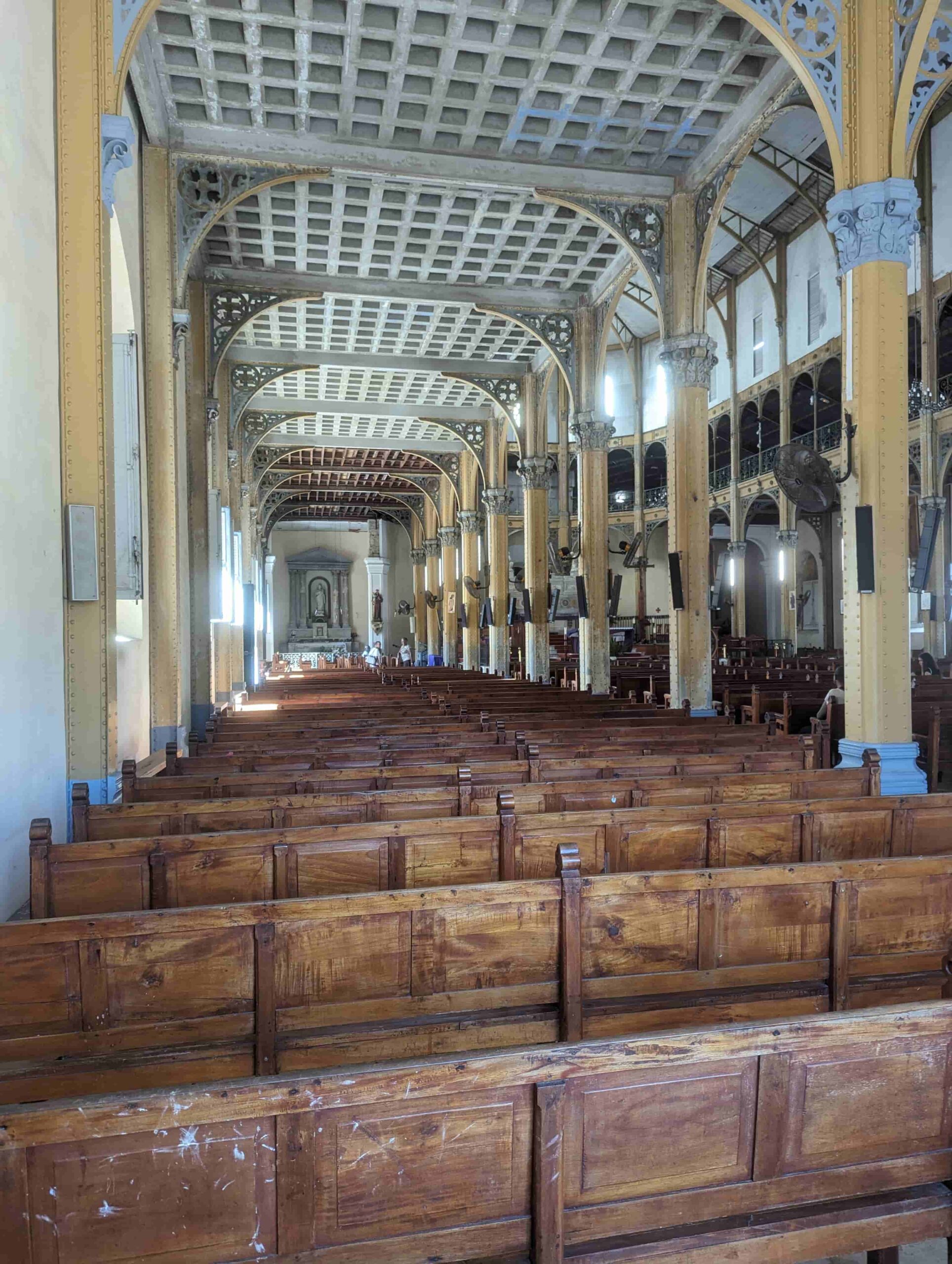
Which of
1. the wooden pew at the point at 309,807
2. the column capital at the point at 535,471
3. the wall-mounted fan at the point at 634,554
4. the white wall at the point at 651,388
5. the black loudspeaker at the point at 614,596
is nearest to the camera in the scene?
the wooden pew at the point at 309,807

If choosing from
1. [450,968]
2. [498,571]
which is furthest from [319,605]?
[450,968]

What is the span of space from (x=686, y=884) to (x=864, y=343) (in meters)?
5.55

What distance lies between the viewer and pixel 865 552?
6766mm

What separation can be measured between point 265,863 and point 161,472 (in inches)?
240

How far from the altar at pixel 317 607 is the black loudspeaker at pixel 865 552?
3403 cm

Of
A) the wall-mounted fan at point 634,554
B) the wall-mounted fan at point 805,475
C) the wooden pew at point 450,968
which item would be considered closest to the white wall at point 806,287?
the wall-mounted fan at point 634,554

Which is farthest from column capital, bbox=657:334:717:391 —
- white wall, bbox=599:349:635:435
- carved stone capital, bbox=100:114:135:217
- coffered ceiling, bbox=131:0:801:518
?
white wall, bbox=599:349:635:435

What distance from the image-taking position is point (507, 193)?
37.3 feet

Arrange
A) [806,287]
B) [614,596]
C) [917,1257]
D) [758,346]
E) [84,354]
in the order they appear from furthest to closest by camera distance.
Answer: [758,346]
[806,287]
[614,596]
[84,354]
[917,1257]

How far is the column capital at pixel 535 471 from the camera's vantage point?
18469mm

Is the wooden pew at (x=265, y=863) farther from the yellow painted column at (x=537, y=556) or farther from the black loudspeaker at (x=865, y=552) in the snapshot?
the yellow painted column at (x=537, y=556)

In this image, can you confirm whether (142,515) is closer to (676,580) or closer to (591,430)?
(676,580)

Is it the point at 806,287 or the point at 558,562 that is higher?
the point at 806,287

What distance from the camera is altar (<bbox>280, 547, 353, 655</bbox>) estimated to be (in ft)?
129
